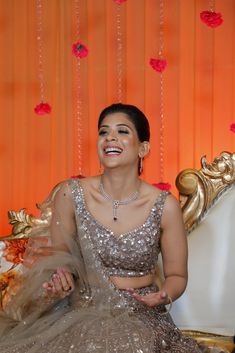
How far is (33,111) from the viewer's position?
3775mm

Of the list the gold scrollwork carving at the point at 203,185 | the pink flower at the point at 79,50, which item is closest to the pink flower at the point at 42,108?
the pink flower at the point at 79,50

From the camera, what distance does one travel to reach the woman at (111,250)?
72.8 inches

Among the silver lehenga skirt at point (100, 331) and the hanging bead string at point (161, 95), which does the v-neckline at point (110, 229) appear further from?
the hanging bead string at point (161, 95)

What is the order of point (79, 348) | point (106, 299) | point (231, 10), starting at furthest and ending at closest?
point (231, 10) → point (106, 299) → point (79, 348)

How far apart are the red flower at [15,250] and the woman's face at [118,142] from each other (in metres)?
0.62

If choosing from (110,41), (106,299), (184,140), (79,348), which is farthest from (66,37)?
(79,348)

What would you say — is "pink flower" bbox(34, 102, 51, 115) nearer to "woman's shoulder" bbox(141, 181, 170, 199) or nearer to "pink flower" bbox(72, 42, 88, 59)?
"pink flower" bbox(72, 42, 88, 59)

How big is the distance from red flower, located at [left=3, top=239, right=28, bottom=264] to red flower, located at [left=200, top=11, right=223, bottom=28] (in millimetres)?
1710

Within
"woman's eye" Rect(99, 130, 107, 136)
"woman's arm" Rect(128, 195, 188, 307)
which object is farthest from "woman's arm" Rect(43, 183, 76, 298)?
"woman's arm" Rect(128, 195, 188, 307)

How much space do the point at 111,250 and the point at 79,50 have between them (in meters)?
1.92

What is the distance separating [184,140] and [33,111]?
3.27 ft

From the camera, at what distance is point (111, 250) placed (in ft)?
6.45

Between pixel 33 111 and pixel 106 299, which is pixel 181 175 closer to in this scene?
pixel 106 299

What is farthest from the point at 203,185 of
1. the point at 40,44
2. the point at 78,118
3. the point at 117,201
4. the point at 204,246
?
the point at 40,44
